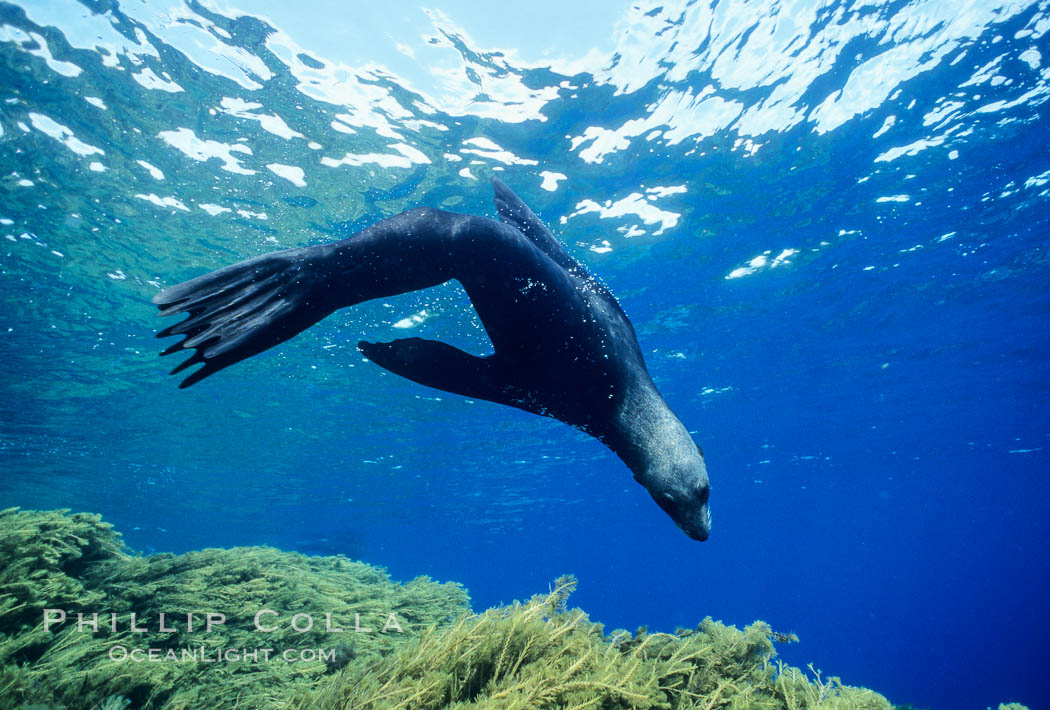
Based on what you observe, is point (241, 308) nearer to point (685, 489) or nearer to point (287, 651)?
point (685, 489)

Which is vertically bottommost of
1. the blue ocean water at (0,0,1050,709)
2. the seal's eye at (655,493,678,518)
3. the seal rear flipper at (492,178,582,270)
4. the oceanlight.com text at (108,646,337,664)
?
the oceanlight.com text at (108,646,337,664)

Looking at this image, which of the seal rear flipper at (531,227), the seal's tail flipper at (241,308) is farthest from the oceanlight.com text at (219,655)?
the seal rear flipper at (531,227)

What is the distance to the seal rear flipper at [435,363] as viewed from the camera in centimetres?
241

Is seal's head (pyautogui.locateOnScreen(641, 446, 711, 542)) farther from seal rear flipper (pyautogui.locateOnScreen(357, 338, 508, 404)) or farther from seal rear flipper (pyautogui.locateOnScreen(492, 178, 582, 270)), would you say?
seal rear flipper (pyautogui.locateOnScreen(492, 178, 582, 270))

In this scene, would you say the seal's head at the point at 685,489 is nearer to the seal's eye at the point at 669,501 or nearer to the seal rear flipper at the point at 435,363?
the seal's eye at the point at 669,501

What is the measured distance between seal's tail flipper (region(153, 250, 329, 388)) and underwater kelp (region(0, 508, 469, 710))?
184 cm

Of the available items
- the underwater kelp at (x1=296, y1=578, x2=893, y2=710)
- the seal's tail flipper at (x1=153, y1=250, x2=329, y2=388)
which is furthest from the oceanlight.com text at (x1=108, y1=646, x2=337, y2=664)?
the seal's tail flipper at (x1=153, y1=250, x2=329, y2=388)

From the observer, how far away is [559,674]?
86.7 inches

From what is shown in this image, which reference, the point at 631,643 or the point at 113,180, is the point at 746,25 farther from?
the point at 113,180

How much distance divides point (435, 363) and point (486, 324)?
353mm

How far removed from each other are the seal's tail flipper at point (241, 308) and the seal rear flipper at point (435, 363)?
0.48 m

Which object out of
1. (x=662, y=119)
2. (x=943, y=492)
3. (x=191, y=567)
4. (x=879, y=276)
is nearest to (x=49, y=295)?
(x=191, y=567)

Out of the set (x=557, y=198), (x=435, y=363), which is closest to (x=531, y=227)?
(x=435, y=363)

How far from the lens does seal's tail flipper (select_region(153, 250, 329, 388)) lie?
5.73 feet
